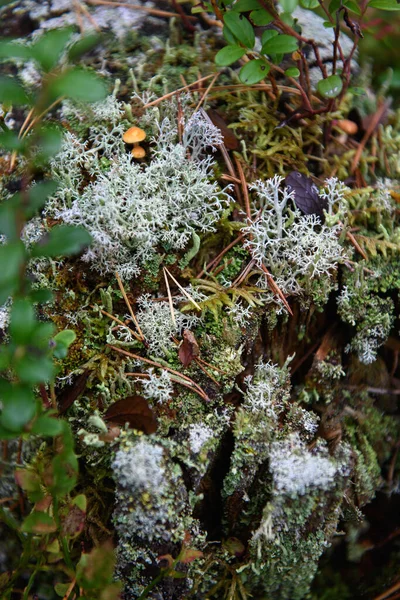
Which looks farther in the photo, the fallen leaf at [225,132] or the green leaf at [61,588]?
the fallen leaf at [225,132]

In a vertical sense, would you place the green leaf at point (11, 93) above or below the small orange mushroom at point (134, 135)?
above

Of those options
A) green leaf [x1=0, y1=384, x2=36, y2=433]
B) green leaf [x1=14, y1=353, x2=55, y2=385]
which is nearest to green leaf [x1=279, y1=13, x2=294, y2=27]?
green leaf [x1=14, y1=353, x2=55, y2=385]

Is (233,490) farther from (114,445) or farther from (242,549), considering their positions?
(114,445)

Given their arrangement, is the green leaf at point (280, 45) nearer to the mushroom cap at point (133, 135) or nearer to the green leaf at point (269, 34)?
the green leaf at point (269, 34)

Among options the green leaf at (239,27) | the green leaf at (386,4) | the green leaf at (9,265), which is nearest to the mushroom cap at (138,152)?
the green leaf at (239,27)

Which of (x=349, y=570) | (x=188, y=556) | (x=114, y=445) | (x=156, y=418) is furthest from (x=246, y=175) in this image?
(x=349, y=570)

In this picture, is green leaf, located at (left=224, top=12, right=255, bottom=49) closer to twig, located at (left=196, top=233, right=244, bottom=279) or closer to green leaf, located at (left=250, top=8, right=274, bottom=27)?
green leaf, located at (left=250, top=8, right=274, bottom=27)
